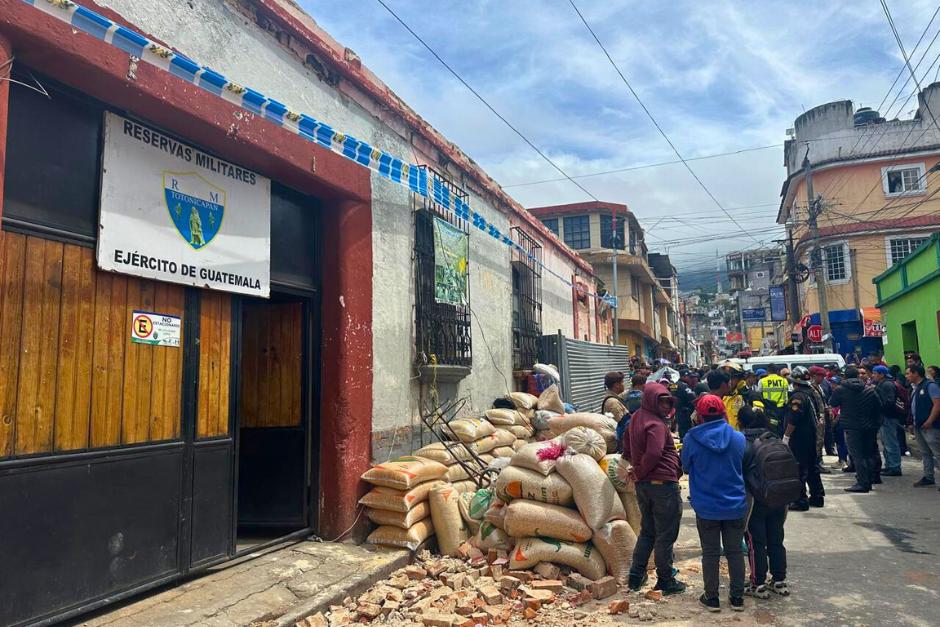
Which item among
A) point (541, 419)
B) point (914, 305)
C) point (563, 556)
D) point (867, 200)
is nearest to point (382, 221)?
point (563, 556)

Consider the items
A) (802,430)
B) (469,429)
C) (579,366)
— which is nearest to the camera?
(802,430)

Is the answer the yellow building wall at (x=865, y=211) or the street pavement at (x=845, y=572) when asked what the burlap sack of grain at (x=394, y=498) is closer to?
the street pavement at (x=845, y=572)

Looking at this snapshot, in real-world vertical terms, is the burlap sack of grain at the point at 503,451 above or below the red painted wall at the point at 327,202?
below

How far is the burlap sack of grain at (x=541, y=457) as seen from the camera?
17.5 ft

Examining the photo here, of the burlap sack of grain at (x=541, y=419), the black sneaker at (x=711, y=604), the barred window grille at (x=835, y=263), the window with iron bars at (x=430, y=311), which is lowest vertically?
the black sneaker at (x=711, y=604)

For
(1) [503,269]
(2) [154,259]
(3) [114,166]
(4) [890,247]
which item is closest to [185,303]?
(2) [154,259]

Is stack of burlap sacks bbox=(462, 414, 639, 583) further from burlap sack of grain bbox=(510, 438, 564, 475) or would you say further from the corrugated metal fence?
the corrugated metal fence

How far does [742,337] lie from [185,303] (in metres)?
72.2

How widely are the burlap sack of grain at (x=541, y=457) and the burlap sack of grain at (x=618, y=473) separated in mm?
448

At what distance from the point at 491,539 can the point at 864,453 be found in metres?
5.95

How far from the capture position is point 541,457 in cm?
539

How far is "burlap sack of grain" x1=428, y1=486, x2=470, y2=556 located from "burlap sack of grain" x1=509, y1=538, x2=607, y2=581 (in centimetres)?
65

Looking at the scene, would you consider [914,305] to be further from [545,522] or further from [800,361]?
[545,522]

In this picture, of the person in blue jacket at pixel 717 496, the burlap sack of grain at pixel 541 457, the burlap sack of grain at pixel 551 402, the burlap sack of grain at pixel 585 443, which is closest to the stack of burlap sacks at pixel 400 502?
the burlap sack of grain at pixel 541 457
